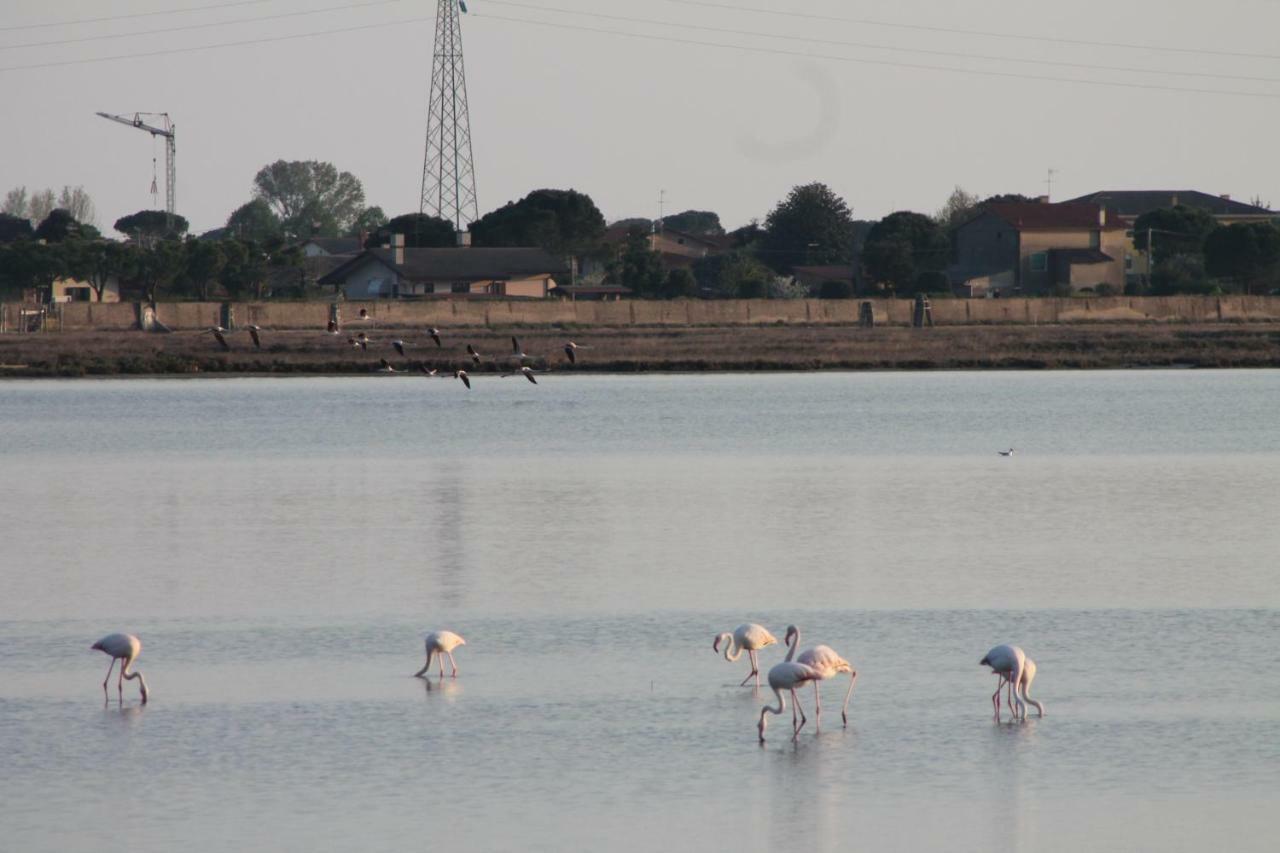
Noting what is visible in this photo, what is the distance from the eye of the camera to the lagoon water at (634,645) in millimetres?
12781

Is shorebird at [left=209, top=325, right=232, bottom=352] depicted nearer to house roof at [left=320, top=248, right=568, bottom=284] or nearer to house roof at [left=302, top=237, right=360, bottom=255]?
house roof at [left=320, top=248, right=568, bottom=284]

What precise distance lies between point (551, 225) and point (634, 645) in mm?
120216

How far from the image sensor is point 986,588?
21734 millimetres

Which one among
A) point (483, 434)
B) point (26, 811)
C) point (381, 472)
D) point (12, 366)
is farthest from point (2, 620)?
point (12, 366)

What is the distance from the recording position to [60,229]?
13775 centimetres

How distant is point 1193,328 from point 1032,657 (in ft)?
256

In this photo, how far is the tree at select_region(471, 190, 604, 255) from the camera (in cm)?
13750

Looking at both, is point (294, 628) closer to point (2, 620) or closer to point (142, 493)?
point (2, 620)

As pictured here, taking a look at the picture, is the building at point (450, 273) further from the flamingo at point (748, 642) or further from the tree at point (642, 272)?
the flamingo at point (748, 642)

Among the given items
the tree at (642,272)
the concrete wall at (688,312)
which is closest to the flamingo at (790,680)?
the concrete wall at (688,312)

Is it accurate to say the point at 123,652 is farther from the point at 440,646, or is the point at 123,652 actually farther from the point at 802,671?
the point at 802,671

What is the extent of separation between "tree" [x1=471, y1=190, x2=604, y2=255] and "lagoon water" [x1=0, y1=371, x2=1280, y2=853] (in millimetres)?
96828

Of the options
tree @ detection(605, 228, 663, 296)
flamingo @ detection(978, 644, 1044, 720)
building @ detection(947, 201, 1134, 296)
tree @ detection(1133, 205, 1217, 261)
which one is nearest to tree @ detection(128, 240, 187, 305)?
tree @ detection(605, 228, 663, 296)

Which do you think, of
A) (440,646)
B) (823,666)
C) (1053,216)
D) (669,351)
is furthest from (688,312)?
(823,666)
